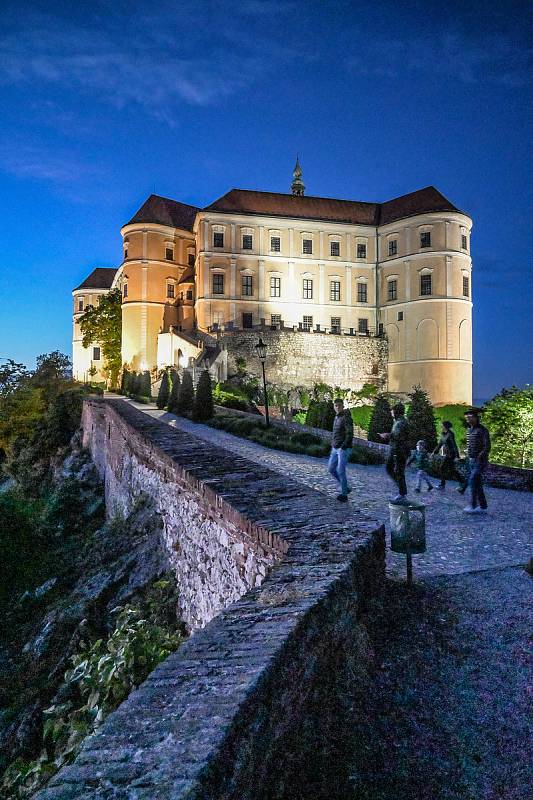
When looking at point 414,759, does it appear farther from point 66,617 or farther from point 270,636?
point 66,617

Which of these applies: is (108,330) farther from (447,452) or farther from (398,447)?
(398,447)

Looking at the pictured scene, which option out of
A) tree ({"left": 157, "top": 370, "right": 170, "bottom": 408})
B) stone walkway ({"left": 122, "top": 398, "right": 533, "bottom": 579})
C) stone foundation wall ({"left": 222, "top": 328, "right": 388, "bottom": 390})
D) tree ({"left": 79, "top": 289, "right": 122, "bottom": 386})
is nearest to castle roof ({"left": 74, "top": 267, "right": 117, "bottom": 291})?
tree ({"left": 79, "top": 289, "right": 122, "bottom": 386})

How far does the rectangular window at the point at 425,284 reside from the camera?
50.1 metres

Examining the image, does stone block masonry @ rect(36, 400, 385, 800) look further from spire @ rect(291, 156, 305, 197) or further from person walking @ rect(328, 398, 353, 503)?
spire @ rect(291, 156, 305, 197)

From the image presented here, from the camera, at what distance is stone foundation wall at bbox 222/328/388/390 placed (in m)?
43.1

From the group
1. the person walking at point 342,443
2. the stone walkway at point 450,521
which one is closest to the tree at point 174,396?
the stone walkway at point 450,521

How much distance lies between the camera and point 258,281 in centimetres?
5097

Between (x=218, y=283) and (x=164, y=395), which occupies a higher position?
(x=218, y=283)

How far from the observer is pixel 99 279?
2662 inches

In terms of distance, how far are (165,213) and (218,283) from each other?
9.97m

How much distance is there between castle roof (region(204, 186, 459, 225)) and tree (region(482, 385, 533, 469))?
3364 cm

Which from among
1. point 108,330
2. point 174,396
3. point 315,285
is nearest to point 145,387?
point 174,396

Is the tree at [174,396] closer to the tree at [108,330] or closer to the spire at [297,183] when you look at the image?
the tree at [108,330]

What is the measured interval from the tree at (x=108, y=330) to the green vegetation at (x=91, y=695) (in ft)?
165
